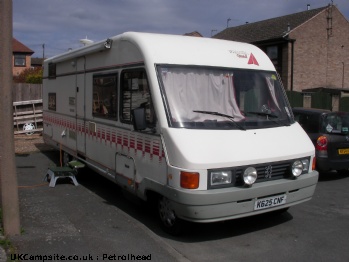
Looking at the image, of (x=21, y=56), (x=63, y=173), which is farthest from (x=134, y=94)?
(x=21, y=56)

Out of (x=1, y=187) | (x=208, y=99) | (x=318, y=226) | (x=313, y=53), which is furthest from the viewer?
(x=313, y=53)

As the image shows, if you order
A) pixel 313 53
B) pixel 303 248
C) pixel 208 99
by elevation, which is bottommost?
pixel 303 248

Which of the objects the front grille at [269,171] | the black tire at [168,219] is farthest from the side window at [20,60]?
the front grille at [269,171]

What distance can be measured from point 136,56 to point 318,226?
3515 millimetres

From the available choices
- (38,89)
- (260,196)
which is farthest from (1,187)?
(38,89)

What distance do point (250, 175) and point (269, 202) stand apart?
0.52m

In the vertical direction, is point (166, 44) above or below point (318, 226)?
above

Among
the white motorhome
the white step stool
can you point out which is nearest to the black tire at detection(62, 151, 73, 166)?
the white step stool

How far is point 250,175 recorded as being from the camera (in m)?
4.93

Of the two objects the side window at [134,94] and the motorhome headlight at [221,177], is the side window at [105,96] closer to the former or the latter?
the side window at [134,94]

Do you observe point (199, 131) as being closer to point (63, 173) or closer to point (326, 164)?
point (63, 173)

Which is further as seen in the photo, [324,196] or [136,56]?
[324,196]

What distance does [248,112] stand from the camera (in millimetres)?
5621

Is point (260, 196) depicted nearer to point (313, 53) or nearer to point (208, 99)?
point (208, 99)
